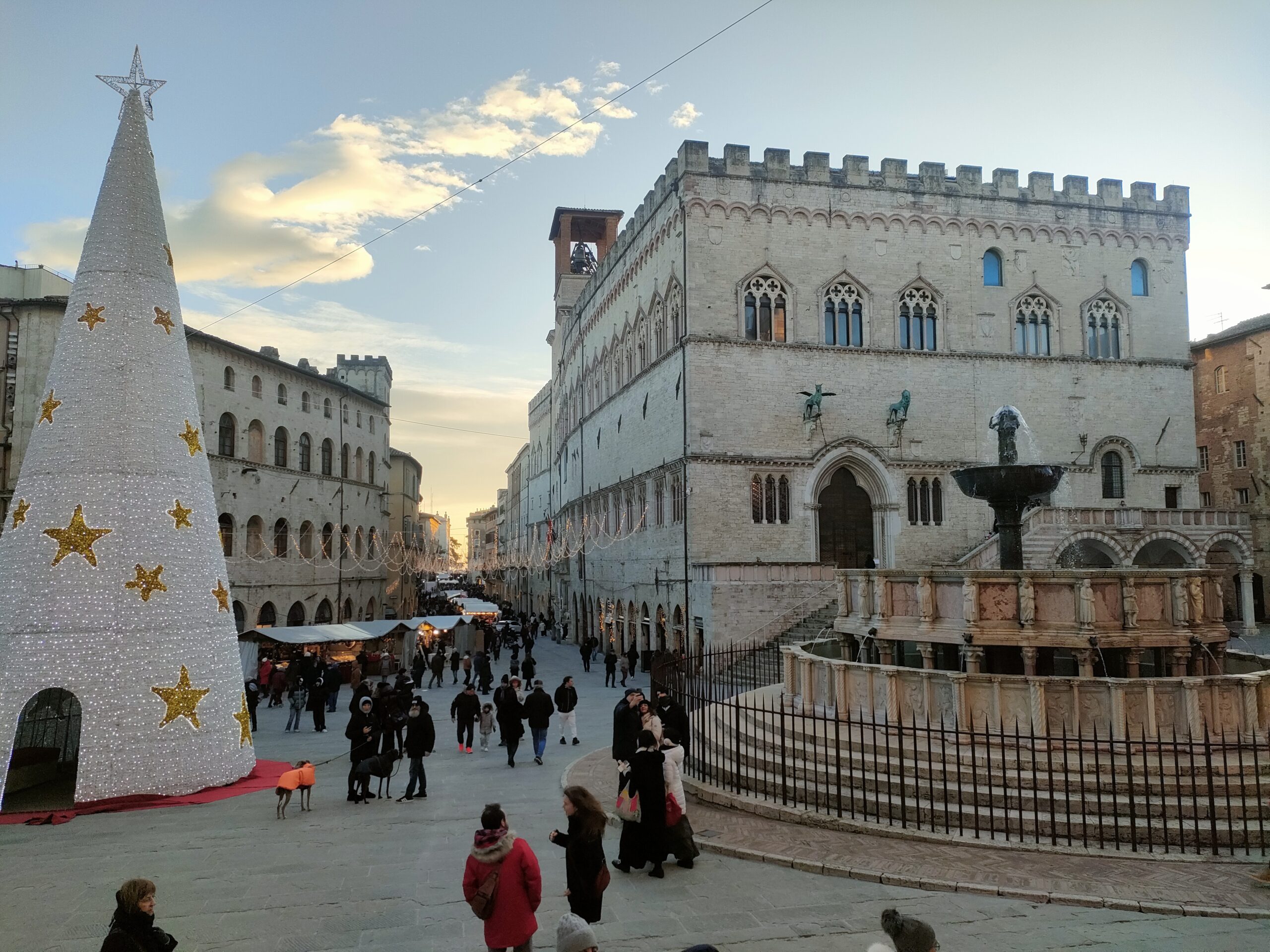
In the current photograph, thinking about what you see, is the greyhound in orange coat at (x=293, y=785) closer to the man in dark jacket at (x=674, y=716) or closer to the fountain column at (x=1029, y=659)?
the man in dark jacket at (x=674, y=716)

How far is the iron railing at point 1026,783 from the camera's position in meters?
8.81

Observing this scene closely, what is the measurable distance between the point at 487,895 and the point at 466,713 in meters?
11.1

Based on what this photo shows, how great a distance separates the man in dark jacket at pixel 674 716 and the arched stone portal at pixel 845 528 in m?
23.8

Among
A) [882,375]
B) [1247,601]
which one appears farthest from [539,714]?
[1247,601]

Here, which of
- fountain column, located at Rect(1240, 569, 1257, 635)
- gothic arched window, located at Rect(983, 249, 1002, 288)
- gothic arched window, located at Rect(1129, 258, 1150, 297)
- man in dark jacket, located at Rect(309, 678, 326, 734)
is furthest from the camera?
gothic arched window, located at Rect(1129, 258, 1150, 297)

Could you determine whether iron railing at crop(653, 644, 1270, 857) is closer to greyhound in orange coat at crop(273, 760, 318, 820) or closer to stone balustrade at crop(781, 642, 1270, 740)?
stone balustrade at crop(781, 642, 1270, 740)

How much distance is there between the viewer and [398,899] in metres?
8.12

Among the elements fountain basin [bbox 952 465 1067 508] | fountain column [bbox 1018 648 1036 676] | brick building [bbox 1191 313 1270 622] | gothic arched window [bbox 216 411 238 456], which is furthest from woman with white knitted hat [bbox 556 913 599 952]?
brick building [bbox 1191 313 1270 622]

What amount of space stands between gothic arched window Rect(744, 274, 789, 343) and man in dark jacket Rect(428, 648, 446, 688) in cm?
1494

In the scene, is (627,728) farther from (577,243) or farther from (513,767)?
(577,243)

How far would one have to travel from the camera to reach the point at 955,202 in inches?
1297

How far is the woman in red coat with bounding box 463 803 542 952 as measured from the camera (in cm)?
543

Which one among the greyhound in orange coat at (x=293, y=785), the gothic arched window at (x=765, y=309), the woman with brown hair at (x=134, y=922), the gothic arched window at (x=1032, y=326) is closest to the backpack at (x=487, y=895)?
the woman with brown hair at (x=134, y=922)

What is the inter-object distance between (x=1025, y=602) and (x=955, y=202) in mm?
25124
